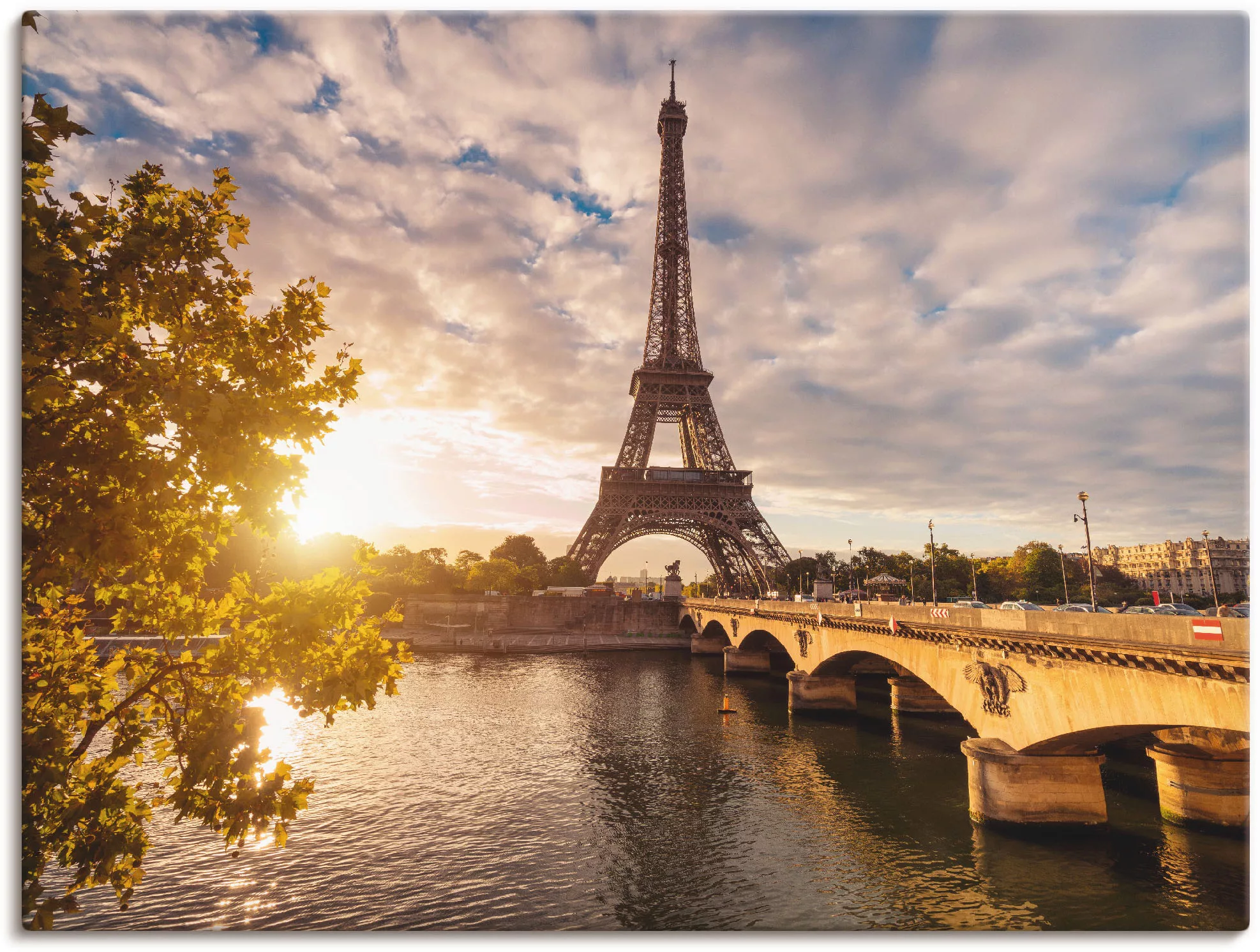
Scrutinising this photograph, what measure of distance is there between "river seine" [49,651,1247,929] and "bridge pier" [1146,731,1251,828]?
0.71 meters

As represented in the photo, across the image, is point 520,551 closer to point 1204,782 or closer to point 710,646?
point 710,646

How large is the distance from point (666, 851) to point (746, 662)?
39663 millimetres

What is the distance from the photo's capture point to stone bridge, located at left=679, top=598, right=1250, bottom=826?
12.5 meters

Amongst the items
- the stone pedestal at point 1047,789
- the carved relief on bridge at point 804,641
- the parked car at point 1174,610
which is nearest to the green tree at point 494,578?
the carved relief on bridge at point 804,641

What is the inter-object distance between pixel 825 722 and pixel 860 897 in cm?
2145

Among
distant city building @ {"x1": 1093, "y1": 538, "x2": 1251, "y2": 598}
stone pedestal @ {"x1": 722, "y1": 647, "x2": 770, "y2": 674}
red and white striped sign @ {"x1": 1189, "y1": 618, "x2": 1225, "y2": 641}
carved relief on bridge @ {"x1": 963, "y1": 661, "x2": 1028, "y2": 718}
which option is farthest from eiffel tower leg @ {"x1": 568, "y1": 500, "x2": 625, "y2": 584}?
distant city building @ {"x1": 1093, "y1": 538, "x2": 1251, "y2": 598}

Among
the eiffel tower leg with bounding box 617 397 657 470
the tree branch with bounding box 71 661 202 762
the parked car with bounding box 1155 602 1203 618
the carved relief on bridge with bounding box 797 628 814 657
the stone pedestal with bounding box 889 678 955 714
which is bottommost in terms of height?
the stone pedestal with bounding box 889 678 955 714

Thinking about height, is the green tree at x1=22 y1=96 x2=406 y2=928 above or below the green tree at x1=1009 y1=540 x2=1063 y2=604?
above

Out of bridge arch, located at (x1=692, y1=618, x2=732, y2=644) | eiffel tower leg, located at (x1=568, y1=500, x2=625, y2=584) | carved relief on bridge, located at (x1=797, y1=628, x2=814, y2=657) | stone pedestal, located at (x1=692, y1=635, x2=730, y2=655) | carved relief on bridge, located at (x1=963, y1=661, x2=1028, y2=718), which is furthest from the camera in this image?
eiffel tower leg, located at (x1=568, y1=500, x2=625, y2=584)

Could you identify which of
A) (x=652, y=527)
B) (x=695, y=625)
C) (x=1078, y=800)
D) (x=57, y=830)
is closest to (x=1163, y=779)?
(x=1078, y=800)

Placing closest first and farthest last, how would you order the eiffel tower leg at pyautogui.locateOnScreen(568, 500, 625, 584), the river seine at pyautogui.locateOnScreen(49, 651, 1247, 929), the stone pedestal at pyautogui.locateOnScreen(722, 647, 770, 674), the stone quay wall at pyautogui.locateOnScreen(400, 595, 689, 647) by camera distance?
the river seine at pyautogui.locateOnScreen(49, 651, 1247, 929) → the stone pedestal at pyautogui.locateOnScreen(722, 647, 770, 674) → the eiffel tower leg at pyautogui.locateOnScreen(568, 500, 625, 584) → the stone quay wall at pyautogui.locateOnScreen(400, 595, 689, 647)

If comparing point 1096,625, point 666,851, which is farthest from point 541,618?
point 1096,625

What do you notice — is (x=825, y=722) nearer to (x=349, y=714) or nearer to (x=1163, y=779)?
(x=1163, y=779)

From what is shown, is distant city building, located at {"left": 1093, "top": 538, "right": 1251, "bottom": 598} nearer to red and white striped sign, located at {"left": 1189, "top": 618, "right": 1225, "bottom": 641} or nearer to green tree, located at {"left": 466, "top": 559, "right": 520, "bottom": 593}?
green tree, located at {"left": 466, "top": 559, "right": 520, "bottom": 593}
